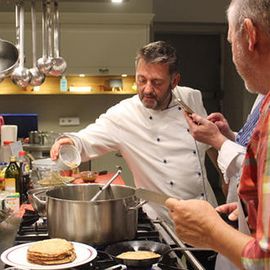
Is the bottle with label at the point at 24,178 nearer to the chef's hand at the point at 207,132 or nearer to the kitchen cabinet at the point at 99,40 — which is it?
the chef's hand at the point at 207,132

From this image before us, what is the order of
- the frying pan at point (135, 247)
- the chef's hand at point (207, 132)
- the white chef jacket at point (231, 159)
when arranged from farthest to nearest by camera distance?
the chef's hand at point (207, 132)
the white chef jacket at point (231, 159)
the frying pan at point (135, 247)

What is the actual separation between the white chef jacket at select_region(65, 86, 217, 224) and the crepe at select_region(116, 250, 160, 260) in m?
0.93

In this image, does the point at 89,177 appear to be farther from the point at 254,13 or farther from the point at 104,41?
the point at 104,41

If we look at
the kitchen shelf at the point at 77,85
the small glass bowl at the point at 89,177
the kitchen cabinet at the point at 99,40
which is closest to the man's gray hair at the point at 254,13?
the small glass bowl at the point at 89,177

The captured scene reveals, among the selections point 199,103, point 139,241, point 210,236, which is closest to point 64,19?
point 199,103

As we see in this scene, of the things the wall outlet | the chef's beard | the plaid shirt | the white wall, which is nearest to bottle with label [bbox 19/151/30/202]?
the chef's beard

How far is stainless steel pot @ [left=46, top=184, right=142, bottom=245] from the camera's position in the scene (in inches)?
54.8

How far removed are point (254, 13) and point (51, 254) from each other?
0.78 metres

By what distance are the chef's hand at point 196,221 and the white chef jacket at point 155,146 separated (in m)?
1.18

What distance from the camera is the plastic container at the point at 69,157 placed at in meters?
2.06

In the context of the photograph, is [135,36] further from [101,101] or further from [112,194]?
[112,194]

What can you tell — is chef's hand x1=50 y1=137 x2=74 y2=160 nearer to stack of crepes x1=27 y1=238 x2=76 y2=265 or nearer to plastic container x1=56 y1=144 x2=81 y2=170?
plastic container x1=56 y1=144 x2=81 y2=170

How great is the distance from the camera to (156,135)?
2.39 meters

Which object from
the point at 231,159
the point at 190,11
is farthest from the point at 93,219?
the point at 190,11
